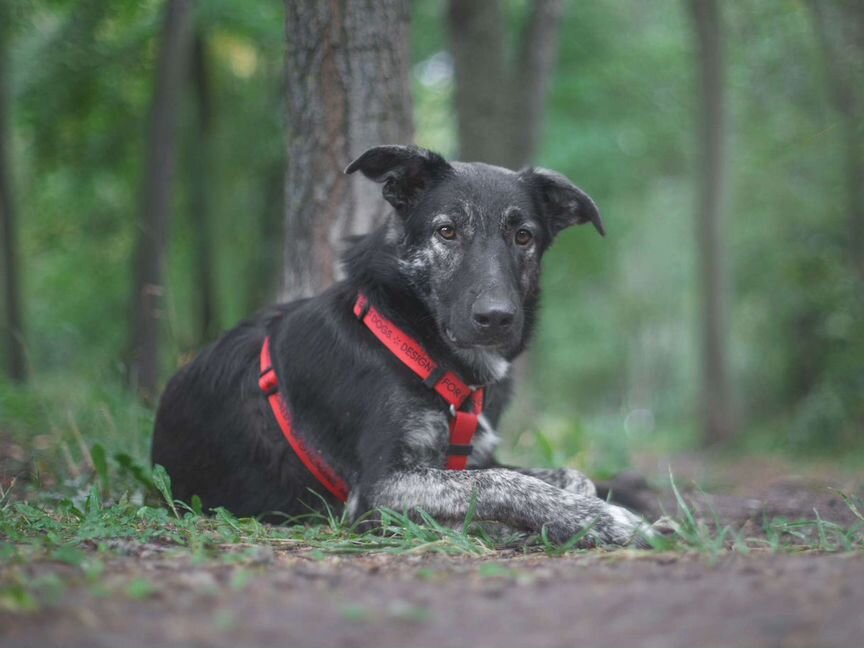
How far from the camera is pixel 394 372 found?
459 cm

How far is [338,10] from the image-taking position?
6035mm

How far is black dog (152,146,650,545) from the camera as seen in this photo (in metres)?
4.45

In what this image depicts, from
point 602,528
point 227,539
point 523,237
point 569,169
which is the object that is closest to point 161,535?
point 227,539

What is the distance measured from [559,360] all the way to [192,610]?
3290 cm

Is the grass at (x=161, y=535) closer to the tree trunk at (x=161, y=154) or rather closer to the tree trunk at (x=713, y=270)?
the tree trunk at (x=161, y=154)

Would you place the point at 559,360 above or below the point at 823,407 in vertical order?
below

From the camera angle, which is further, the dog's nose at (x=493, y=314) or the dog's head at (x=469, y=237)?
the dog's head at (x=469, y=237)

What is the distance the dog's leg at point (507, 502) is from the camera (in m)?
4.13

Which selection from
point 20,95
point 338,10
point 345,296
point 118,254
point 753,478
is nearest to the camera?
point 345,296

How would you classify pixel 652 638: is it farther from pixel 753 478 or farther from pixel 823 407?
pixel 823 407

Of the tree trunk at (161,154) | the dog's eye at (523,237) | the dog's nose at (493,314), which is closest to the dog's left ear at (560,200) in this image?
the dog's eye at (523,237)

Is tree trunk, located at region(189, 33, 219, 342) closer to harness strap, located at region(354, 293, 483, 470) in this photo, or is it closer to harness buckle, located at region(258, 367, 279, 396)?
harness buckle, located at region(258, 367, 279, 396)

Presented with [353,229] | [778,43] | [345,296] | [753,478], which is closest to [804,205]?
[778,43]

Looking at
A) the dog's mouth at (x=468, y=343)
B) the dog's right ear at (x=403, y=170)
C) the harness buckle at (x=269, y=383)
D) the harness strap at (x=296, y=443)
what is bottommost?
the harness strap at (x=296, y=443)
